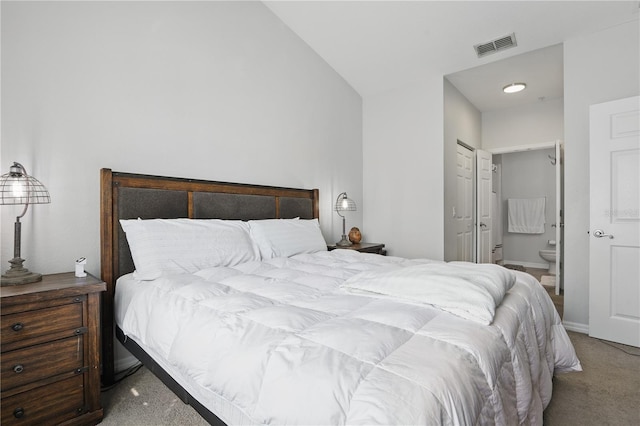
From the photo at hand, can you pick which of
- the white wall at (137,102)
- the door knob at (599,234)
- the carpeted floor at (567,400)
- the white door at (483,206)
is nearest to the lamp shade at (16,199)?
the white wall at (137,102)

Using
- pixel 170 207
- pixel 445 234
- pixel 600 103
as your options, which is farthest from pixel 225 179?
pixel 600 103

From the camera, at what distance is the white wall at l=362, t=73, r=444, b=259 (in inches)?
153

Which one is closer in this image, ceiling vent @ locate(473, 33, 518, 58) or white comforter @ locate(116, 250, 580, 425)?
white comforter @ locate(116, 250, 580, 425)

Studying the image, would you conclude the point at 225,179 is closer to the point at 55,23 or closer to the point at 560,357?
the point at 55,23

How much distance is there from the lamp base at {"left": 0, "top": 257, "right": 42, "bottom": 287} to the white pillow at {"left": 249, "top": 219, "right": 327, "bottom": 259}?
1.42 meters

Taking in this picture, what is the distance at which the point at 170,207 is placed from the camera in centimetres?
245

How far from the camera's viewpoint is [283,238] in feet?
9.22

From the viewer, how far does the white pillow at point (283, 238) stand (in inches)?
106

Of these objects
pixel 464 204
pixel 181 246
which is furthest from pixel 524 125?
pixel 181 246

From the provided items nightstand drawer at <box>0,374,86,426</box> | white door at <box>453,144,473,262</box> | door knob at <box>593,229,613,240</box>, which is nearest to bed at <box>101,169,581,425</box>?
nightstand drawer at <box>0,374,86,426</box>

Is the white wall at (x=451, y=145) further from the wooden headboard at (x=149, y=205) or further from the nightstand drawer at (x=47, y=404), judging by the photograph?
the nightstand drawer at (x=47, y=404)

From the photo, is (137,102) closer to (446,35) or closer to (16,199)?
(16,199)

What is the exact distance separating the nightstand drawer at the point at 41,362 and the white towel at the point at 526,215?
6.87 metres

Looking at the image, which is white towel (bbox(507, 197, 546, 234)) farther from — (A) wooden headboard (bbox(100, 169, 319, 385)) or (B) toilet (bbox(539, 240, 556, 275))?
(A) wooden headboard (bbox(100, 169, 319, 385))
